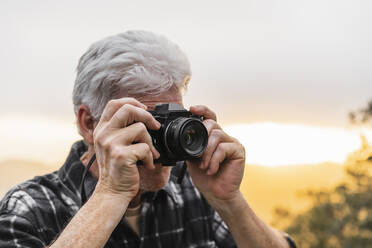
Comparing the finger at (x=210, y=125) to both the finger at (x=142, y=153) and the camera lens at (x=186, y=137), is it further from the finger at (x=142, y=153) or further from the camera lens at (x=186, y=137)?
the finger at (x=142, y=153)

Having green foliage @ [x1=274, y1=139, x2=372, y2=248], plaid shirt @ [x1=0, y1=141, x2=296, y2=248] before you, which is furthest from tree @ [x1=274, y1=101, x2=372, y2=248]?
plaid shirt @ [x1=0, y1=141, x2=296, y2=248]

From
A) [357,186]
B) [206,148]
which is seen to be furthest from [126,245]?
[357,186]

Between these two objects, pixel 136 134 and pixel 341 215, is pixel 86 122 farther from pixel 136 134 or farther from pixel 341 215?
pixel 341 215

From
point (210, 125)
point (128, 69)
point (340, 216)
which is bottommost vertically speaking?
point (340, 216)

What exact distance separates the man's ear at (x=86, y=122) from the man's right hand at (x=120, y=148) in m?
0.37

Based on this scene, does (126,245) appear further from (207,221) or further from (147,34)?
(147,34)

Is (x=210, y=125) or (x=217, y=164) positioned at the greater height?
(x=210, y=125)

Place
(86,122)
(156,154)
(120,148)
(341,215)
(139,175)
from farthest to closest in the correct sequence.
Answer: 1. (341,215)
2. (86,122)
3. (139,175)
4. (156,154)
5. (120,148)

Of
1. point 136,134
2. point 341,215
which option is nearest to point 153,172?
point 136,134

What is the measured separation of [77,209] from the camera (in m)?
1.67

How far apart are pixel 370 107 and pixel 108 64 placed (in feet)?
19.5

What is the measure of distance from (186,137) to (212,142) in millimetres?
169

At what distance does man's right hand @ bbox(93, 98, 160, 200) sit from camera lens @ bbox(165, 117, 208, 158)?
0.29 ft

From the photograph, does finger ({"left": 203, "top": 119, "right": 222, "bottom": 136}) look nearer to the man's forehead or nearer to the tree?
the man's forehead
